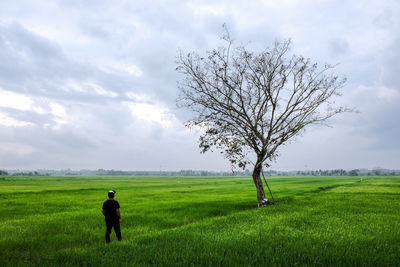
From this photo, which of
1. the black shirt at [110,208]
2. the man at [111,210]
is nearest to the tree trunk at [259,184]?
the man at [111,210]

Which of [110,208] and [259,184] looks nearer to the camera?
[110,208]

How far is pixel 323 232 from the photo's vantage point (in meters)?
10.8

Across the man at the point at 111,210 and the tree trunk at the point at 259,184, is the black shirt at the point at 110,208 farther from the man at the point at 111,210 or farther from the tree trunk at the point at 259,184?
the tree trunk at the point at 259,184

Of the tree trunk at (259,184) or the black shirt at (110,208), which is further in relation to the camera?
the tree trunk at (259,184)

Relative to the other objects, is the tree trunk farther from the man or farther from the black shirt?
the black shirt

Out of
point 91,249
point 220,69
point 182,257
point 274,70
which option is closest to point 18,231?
point 91,249

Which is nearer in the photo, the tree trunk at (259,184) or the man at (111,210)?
the man at (111,210)

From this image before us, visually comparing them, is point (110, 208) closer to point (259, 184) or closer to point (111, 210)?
point (111, 210)

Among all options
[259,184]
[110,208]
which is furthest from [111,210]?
[259,184]

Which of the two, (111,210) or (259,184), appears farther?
(259,184)

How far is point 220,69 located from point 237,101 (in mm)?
3269

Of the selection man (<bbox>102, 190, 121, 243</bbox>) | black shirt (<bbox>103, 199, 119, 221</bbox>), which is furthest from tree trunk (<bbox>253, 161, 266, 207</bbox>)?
black shirt (<bbox>103, 199, 119, 221</bbox>)

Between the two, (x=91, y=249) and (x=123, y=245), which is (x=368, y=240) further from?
(x=91, y=249)

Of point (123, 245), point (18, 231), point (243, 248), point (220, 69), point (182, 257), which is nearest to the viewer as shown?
point (182, 257)
